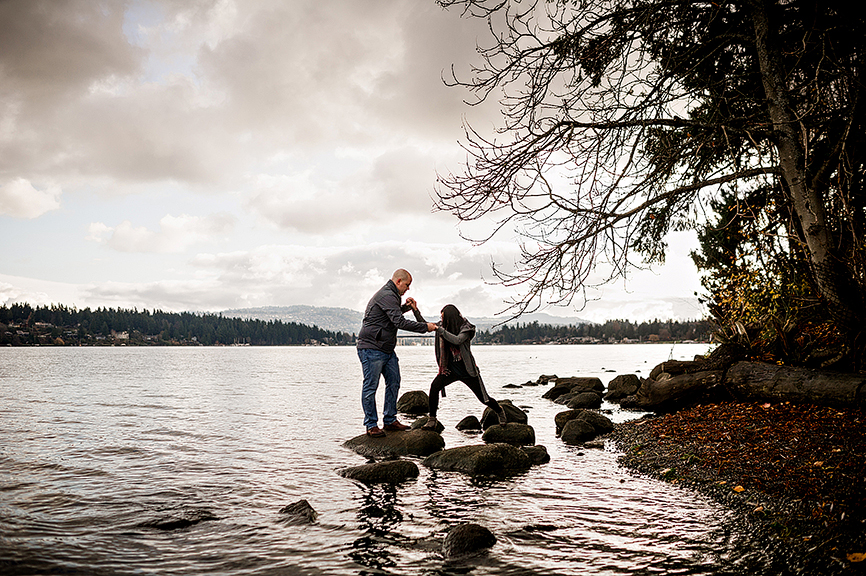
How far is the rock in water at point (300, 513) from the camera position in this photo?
6.98 m

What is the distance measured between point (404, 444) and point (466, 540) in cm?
559

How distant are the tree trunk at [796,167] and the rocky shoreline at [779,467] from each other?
8.26ft

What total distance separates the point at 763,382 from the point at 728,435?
2.52m

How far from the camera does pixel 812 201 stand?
859cm

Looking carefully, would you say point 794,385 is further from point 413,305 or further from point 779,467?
point 413,305

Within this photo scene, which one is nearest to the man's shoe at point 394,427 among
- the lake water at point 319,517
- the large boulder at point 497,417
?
the lake water at point 319,517

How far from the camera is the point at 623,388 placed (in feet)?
83.8

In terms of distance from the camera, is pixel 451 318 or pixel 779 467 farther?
pixel 451 318

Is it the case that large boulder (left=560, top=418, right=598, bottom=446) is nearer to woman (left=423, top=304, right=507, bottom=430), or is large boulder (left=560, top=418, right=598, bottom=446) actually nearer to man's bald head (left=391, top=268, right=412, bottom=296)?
woman (left=423, top=304, right=507, bottom=430)

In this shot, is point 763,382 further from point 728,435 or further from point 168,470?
point 168,470

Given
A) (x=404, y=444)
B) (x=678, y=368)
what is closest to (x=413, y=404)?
(x=404, y=444)

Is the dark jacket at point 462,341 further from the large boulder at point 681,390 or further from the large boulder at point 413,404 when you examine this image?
the large boulder at point 413,404

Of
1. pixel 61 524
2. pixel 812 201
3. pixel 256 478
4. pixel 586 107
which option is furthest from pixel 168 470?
pixel 812 201

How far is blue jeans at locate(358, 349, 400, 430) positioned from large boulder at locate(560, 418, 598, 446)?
16.4 feet
